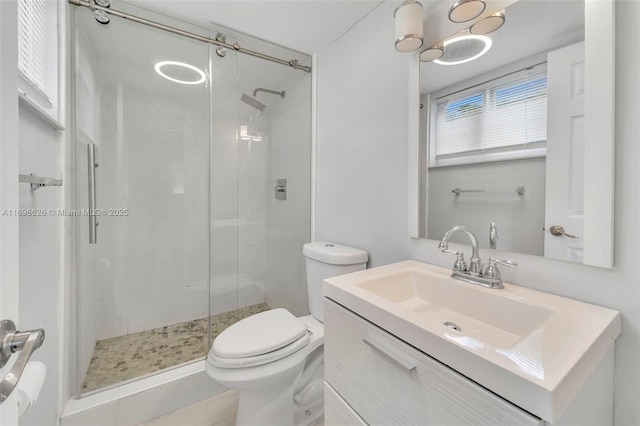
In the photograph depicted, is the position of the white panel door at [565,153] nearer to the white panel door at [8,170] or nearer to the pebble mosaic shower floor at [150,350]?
the white panel door at [8,170]

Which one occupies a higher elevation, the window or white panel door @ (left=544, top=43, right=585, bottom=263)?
the window

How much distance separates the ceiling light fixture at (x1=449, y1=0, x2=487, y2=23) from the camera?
37.9 inches

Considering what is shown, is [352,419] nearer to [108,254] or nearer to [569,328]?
[569,328]

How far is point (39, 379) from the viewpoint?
80cm

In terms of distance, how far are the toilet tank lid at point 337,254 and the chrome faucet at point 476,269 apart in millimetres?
501

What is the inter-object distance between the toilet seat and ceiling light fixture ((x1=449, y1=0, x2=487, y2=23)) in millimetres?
1463

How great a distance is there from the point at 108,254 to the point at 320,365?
160 centimetres

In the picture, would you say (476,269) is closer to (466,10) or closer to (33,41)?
(466,10)

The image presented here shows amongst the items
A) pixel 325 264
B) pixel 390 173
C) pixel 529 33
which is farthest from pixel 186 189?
pixel 529 33

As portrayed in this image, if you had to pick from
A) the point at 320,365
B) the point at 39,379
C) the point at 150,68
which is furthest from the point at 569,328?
the point at 150,68

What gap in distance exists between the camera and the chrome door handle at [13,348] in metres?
0.38

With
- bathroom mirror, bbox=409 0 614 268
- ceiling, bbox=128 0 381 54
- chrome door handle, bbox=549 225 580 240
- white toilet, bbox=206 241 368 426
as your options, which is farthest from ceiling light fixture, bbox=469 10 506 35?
white toilet, bbox=206 241 368 426

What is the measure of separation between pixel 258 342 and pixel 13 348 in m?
0.87

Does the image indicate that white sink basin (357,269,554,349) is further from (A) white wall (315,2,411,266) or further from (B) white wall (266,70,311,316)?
(B) white wall (266,70,311,316)
